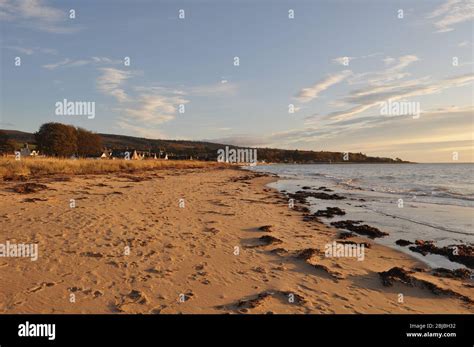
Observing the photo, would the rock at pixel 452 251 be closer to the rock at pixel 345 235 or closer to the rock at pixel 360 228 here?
the rock at pixel 360 228

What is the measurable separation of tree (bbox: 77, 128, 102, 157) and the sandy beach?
6630cm

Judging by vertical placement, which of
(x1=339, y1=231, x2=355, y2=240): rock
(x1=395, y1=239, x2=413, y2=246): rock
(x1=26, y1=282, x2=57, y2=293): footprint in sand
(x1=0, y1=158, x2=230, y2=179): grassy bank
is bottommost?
(x1=395, y1=239, x2=413, y2=246): rock

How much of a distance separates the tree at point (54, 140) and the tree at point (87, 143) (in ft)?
36.5

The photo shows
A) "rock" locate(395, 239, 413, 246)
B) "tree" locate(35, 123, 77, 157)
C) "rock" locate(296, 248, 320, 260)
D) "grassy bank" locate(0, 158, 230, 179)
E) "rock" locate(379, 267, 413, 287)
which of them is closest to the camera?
"rock" locate(379, 267, 413, 287)

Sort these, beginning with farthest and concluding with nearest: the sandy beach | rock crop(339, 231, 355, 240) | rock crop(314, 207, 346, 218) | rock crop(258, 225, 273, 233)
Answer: rock crop(314, 207, 346, 218), rock crop(258, 225, 273, 233), rock crop(339, 231, 355, 240), the sandy beach

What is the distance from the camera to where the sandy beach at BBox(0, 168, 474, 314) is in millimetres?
5473

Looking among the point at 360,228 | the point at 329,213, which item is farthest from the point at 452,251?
the point at 329,213

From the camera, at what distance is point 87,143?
72938 mm

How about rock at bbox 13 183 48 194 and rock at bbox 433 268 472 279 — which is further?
rock at bbox 13 183 48 194

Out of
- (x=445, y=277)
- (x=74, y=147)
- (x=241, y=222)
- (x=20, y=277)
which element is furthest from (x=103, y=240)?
(x=74, y=147)

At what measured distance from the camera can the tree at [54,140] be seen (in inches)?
2261

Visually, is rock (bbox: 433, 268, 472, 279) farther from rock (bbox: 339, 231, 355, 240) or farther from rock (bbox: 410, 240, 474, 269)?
rock (bbox: 339, 231, 355, 240)

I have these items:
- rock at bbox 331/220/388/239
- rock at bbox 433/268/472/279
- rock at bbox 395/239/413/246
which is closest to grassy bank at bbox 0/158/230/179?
rock at bbox 331/220/388/239

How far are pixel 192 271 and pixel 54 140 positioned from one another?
6072cm
